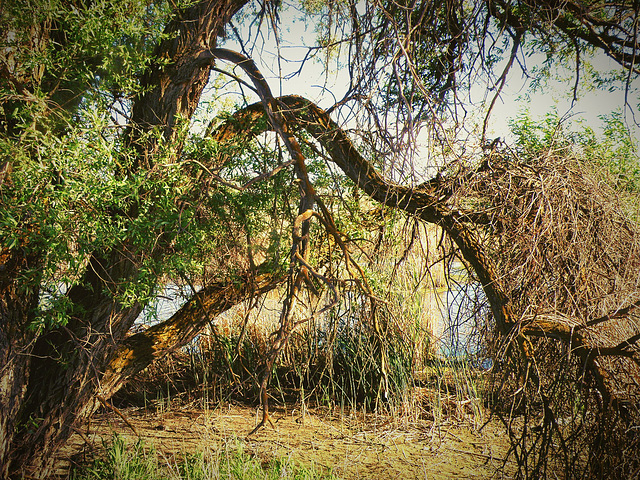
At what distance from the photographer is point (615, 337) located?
9.72ft

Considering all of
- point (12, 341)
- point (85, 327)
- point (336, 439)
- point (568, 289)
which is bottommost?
point (336, 439)

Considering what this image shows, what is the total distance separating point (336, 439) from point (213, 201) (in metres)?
2.86

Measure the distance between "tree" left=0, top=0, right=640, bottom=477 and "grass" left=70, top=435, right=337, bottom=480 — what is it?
1.43 feet

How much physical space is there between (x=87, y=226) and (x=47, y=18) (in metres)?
1.34

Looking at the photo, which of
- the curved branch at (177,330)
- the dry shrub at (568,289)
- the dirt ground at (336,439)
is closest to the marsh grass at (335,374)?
the dirt ground at (336,439)

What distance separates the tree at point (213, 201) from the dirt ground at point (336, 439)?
3.57ft

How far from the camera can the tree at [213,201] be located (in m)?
3.04

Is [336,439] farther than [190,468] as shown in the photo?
Yes

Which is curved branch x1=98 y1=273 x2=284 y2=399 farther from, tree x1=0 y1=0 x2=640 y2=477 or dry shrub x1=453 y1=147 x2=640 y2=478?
dry shrub x1=453 y1=147 x2=640 y2=478

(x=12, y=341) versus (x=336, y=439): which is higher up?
(x=12, y=341)

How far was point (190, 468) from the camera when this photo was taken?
4.33 metres

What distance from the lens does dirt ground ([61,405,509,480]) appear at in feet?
15.1

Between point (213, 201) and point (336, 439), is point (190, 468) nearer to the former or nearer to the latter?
point (336, 439)

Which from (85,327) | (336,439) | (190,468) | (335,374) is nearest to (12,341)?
(85,327)
